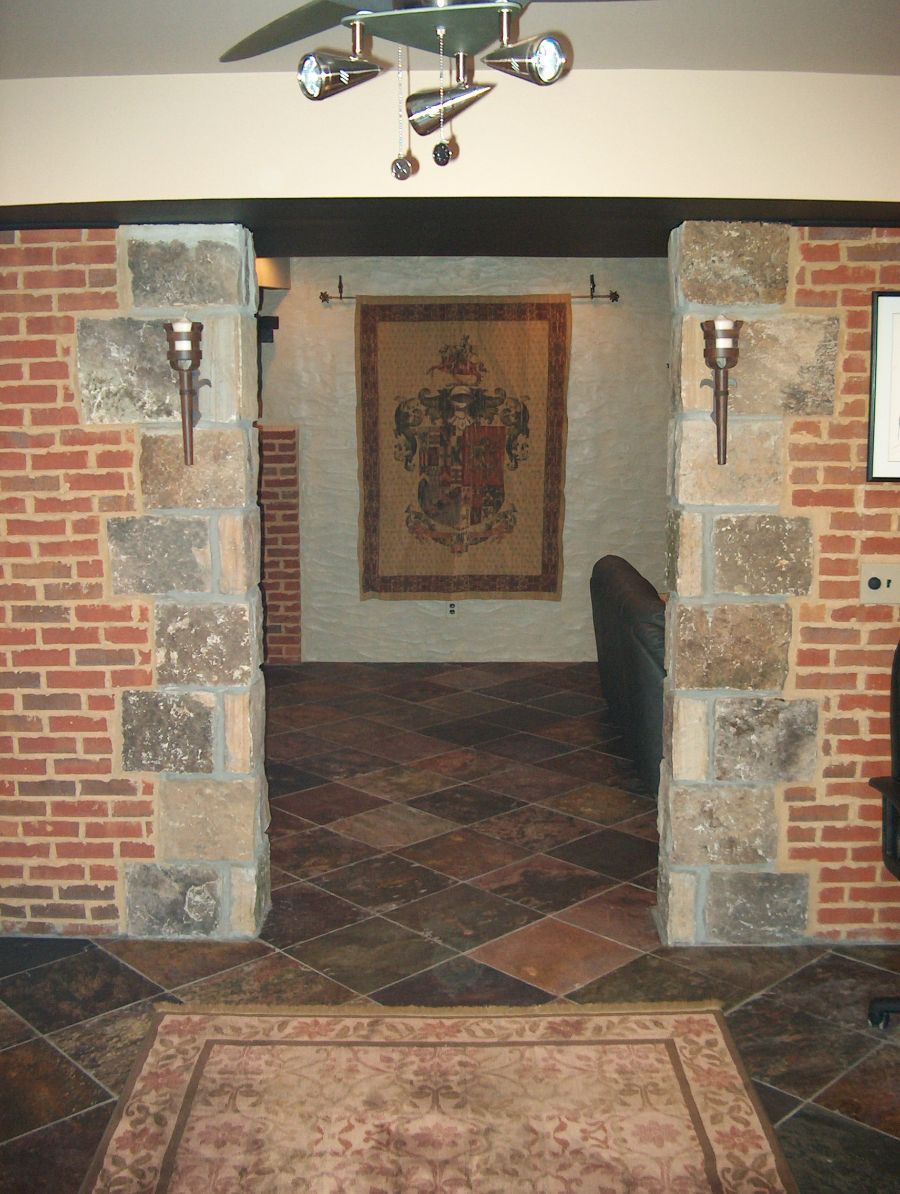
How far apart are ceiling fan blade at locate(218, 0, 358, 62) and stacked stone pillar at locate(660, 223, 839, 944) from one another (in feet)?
5.38

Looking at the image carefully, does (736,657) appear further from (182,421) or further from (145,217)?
(145,217)

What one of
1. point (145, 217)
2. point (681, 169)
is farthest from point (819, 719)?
point (145, 217)

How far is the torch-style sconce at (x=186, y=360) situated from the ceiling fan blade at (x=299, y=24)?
4.21 ft

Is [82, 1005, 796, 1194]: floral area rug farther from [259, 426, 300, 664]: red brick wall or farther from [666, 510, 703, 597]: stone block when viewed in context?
[259, 426, 300, 664]: red brick wall

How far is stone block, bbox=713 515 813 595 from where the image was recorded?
3.10m

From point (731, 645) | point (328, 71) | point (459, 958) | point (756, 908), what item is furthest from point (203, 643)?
point (328, 71)

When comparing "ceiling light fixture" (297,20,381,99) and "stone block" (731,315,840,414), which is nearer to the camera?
"ceiling light fixture" (297,20,381,99)

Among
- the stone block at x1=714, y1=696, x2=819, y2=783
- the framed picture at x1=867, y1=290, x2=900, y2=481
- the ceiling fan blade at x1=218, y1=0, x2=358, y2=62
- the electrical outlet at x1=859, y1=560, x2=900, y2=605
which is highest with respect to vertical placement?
the ceiling fan blade at x1=218, y1=0, x2=358, y2=62

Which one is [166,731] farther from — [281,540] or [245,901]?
[281,540]

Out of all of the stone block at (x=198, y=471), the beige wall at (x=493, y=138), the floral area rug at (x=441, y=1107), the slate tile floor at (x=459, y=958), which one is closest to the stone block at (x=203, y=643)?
the stone block at (x=198, y=471)

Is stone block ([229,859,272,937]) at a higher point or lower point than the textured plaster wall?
lower

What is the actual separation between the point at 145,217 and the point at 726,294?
5.16ft

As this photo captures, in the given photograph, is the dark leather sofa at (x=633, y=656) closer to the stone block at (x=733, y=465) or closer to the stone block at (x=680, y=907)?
the stone block at (x=680, y=907)

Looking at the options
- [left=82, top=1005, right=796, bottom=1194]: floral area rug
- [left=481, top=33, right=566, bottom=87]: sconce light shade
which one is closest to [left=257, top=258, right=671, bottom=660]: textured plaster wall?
[left=82, top=1005, right=796, bottom=1194]: floral area rug
